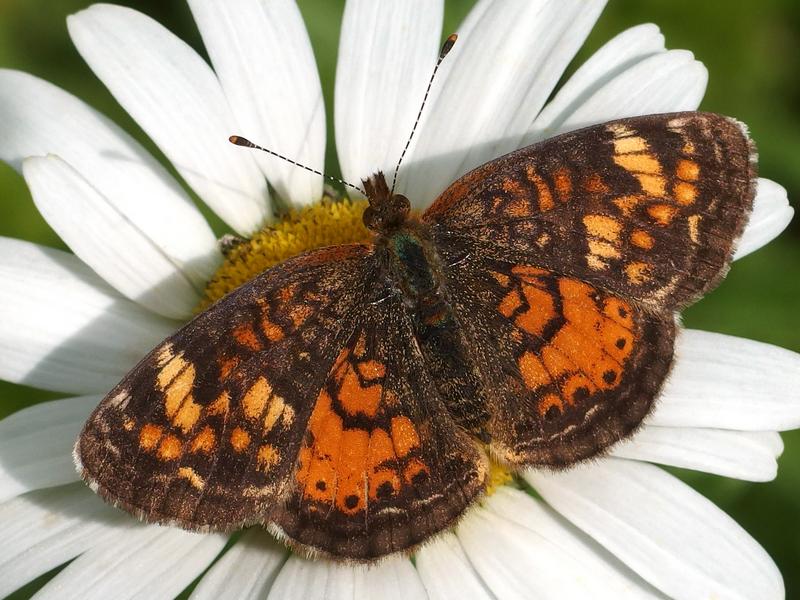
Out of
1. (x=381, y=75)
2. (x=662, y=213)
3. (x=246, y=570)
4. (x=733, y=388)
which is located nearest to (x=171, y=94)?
(x=381, y=75)

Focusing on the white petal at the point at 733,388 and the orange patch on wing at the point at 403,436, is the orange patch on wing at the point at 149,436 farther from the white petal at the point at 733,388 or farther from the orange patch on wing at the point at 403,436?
the white petal at the point at 733,388

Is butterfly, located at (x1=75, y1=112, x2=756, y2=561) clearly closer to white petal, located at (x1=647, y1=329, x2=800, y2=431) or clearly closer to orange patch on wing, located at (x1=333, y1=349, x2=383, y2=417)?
orange patch on wing, located at (x1=333, y1=349, x2=383, y2=417)

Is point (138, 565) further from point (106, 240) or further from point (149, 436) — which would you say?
point (106, 240)

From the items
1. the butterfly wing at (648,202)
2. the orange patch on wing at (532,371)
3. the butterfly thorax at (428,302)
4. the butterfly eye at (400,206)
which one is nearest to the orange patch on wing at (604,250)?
the butterfly wing at (648,202)

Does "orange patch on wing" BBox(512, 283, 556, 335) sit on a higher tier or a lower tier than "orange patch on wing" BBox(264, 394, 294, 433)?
lower

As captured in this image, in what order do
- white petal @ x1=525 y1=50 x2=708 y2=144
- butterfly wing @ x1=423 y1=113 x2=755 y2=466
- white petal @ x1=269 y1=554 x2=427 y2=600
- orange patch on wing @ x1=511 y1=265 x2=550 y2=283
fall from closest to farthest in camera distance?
butterfly wing @ x1=423 y1=113 x2=755 y2=466, orange patch on wing @ x1=511 y1=265 x2=550 y2=283, white petal @ x1=269 y1=554 x2=427 y2=600, white petal @ x1=525 y1=50 x2=708 y2=144

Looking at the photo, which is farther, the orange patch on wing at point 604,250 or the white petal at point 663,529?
the white petal at point 663,529

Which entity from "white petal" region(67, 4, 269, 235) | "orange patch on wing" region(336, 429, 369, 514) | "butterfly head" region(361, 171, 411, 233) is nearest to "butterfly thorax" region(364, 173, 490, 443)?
"butterfly head" region(361, 171, 411, 233)
